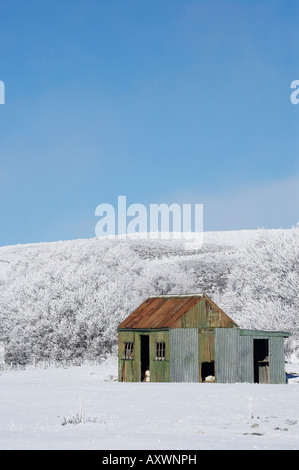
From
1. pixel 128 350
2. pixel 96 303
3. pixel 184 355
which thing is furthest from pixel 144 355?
pixel 96 303

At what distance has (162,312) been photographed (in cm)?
3531

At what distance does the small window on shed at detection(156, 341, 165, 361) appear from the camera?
33.6 metres

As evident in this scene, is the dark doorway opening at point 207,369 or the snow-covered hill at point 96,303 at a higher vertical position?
the snow-covered hill at point 96,303

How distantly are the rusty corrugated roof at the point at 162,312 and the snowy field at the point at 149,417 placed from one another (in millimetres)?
4487

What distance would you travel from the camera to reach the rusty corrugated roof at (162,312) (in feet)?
112

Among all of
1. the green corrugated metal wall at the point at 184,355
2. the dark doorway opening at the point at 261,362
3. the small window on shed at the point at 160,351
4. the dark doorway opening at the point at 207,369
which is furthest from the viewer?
the dark doorway opening at the point at 207,369

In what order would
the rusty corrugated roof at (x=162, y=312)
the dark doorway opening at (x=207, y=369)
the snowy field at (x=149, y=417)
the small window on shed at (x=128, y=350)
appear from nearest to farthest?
1. the snowy field at (x=149, y=417)
2. the rusty corrugated roof at (x=162, y=312)
3. the small window on shed at (x=128, y=350)
4. the dark doorway opening at (x=207, y=369)

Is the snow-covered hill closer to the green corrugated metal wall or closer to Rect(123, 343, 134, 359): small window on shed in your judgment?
Rect(123, 343, 134, 359): small window on shed

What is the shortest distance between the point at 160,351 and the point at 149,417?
15628 mm

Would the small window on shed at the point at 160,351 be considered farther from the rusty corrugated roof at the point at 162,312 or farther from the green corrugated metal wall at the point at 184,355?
the rusty corrugated roof at the point at 162,312

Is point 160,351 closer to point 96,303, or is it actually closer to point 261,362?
point 261,362

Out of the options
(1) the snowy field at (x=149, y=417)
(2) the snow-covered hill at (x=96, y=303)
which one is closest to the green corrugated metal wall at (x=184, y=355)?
(1) the snowy field at (x=149, y=417)

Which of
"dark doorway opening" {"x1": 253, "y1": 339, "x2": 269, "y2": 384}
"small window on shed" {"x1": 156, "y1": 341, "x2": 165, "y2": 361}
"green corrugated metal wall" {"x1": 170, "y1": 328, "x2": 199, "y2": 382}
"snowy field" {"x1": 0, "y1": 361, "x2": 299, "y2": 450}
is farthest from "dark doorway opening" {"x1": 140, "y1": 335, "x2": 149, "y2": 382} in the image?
"snowy field" {"x1": 0, "y1": 361, "x2": 299, "y2": 450}
